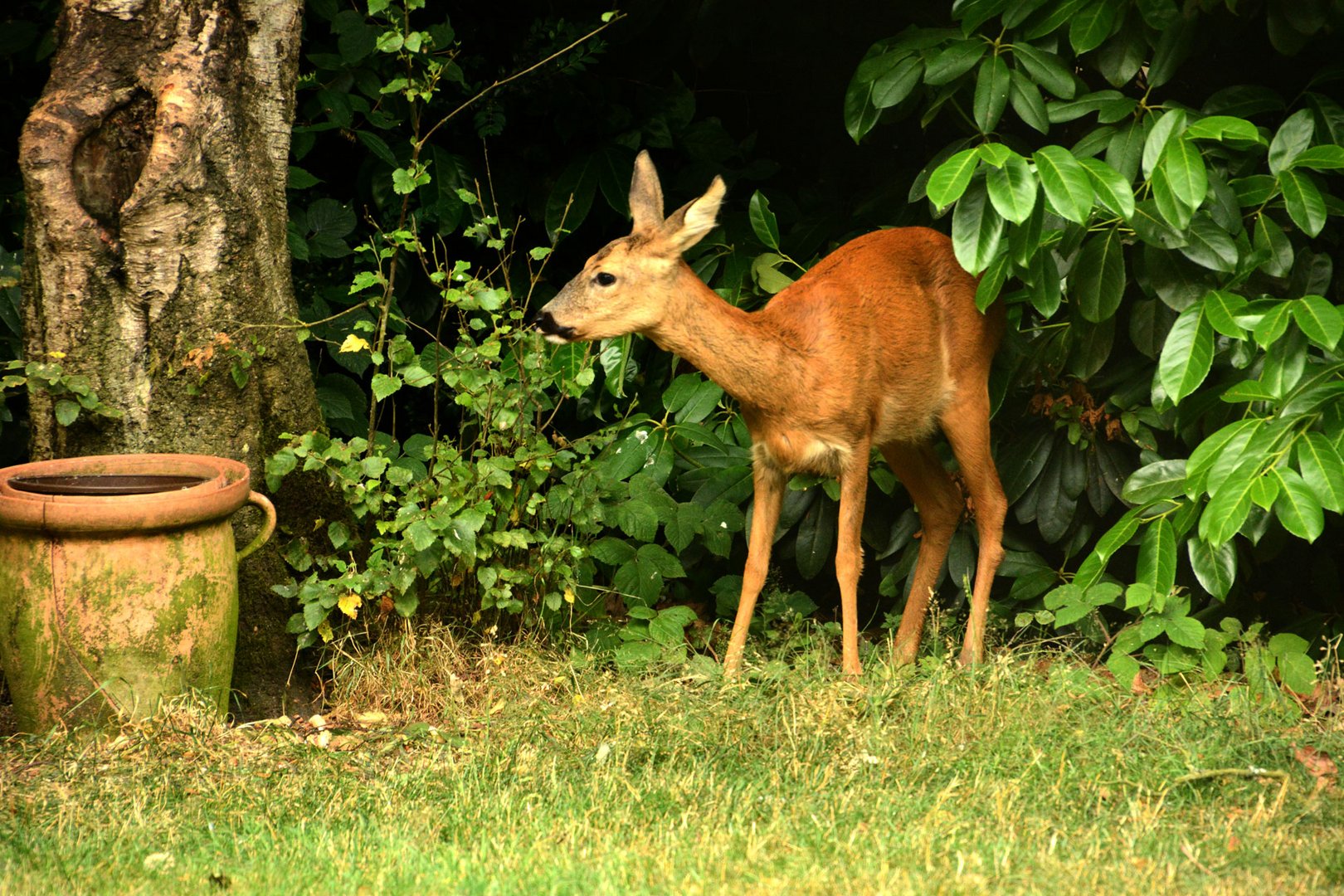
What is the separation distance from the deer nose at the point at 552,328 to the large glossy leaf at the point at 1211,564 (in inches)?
90.9

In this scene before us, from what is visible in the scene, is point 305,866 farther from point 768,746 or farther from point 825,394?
point 825,394

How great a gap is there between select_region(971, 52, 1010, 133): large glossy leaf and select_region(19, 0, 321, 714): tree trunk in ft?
8.26

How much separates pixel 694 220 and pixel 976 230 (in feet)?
3.35

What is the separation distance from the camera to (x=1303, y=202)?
478cm

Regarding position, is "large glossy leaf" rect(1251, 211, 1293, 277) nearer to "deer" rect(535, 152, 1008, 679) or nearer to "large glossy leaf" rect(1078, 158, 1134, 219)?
"large glossy leaf" rect(1078, 158, 1134, 219)

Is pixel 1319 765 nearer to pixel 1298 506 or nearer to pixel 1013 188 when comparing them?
pixel 1298 506

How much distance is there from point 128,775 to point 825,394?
2708 mm

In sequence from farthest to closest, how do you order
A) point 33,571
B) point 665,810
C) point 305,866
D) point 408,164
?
1. point 408,164
2. point 33,571
3. point 665,810
4. point 305,866

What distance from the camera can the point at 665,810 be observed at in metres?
4.13

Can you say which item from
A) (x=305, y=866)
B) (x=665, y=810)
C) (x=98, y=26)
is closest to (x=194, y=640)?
(x=305, y=866)

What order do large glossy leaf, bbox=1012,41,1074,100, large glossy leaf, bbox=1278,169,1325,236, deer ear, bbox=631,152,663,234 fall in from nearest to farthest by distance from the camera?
1. large glossy leaf, bbox=1278,169,1325,236
2. large glossy leaf, bbox=1012,41,1074,100
3. deer ear, bbox=631,152,663,234

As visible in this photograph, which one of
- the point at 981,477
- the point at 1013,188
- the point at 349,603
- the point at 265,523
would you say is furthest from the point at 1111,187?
the point at 265,523

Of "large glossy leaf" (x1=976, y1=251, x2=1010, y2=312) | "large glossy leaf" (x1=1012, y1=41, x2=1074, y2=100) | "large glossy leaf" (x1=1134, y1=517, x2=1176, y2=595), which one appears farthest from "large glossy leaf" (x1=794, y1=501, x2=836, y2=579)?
"large glossy leaf" (x1=1012, y1=41, x2=1074, y2=100)

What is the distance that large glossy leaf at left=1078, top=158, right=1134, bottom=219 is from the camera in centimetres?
453
